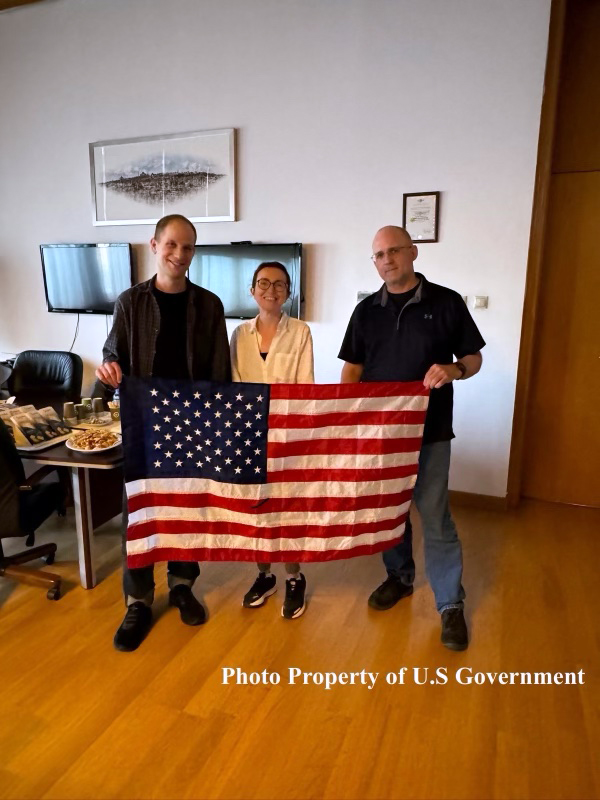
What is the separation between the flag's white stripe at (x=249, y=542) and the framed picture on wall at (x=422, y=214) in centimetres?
197

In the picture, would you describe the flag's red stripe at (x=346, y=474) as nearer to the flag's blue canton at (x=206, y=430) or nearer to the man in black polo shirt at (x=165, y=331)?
the flag's blue canton at (x=206, y=430)

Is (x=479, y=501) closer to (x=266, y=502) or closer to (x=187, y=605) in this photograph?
(x=266, y=502)

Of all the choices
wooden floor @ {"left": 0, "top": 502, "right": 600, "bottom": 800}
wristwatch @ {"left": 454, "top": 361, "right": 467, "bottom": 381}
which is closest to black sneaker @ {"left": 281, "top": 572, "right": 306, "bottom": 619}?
wooden floor @ {"left": 0, "top": 502, "right": 600, "bottom": 800}

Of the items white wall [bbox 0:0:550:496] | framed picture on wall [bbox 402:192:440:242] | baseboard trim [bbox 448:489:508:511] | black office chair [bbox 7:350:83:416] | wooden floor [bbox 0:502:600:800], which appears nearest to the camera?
wooden floor [bbox 0:502:600:800]

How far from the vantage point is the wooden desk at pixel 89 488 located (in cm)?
220

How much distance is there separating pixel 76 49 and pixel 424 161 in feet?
9.50

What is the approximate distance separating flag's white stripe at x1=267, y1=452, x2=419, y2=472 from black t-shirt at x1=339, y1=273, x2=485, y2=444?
0.13 meters

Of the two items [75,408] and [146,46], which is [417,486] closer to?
[75,408]

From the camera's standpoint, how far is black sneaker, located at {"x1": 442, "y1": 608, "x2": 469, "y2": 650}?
6.80 feet

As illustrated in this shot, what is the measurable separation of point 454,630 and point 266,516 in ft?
2.84

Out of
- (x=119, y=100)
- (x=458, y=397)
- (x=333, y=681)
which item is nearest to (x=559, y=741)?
(x=333, y=681)

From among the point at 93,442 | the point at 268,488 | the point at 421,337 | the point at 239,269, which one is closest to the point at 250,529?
the point at 268,488

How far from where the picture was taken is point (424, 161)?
128 inches

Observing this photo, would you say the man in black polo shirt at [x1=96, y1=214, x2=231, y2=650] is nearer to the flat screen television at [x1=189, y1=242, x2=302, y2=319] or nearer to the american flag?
the american flag
